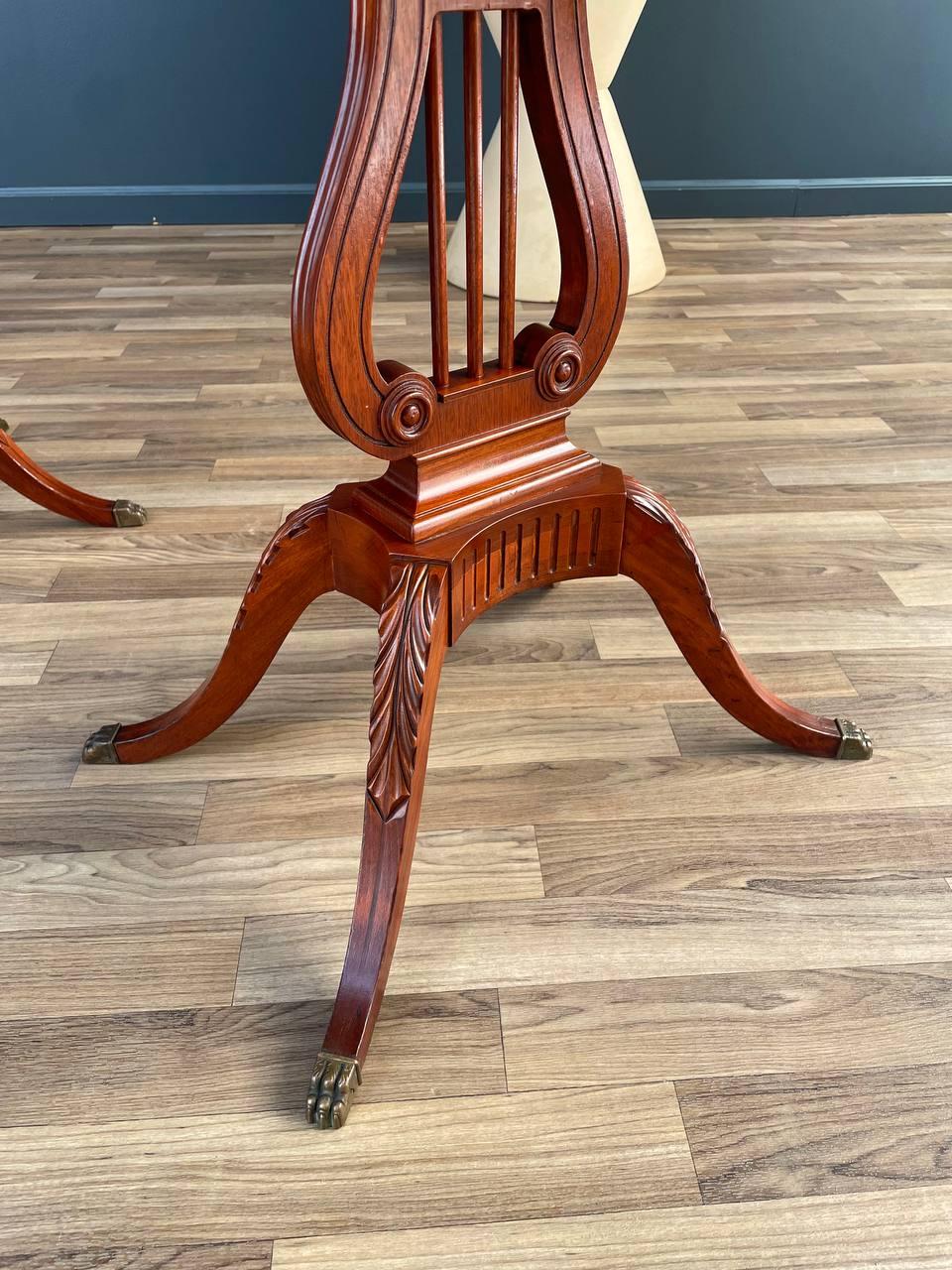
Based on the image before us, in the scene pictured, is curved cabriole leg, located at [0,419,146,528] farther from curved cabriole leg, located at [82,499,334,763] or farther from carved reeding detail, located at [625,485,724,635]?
carved reeding detail, located at [625,485,724,635]

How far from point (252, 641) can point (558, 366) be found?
33cm

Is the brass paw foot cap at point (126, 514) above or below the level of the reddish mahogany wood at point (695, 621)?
below

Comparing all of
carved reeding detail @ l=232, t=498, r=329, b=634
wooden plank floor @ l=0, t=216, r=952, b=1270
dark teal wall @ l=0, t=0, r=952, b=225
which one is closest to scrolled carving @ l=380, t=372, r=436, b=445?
carved reeding detail @ l=232, t=498, r=329, b=634

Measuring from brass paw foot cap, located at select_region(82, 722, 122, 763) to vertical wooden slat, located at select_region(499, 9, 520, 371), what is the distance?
483 mm

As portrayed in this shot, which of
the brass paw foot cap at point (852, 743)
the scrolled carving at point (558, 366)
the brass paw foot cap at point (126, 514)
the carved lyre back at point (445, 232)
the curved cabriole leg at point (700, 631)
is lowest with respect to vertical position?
the brass paw foot cap at point (126, 514)

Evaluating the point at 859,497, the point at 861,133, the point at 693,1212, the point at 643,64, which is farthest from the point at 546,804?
the point at 861,133

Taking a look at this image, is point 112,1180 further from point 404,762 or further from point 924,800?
point 924,800

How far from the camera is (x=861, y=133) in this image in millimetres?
2859

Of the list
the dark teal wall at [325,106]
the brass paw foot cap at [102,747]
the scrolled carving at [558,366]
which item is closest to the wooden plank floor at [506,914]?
the brass paw foot cap at [102,747]

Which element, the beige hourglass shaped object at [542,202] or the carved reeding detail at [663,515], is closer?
the carved reeding detail at [663,515]

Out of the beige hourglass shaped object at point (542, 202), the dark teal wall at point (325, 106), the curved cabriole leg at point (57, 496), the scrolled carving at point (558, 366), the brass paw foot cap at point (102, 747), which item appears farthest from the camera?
the dark teal wall at point (325, 106)

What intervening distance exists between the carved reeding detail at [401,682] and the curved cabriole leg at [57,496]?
0.75m

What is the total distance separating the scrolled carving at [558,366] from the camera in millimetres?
783

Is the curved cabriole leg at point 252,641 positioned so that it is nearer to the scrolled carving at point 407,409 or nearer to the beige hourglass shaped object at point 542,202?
the scrolled carving at point 407,409
